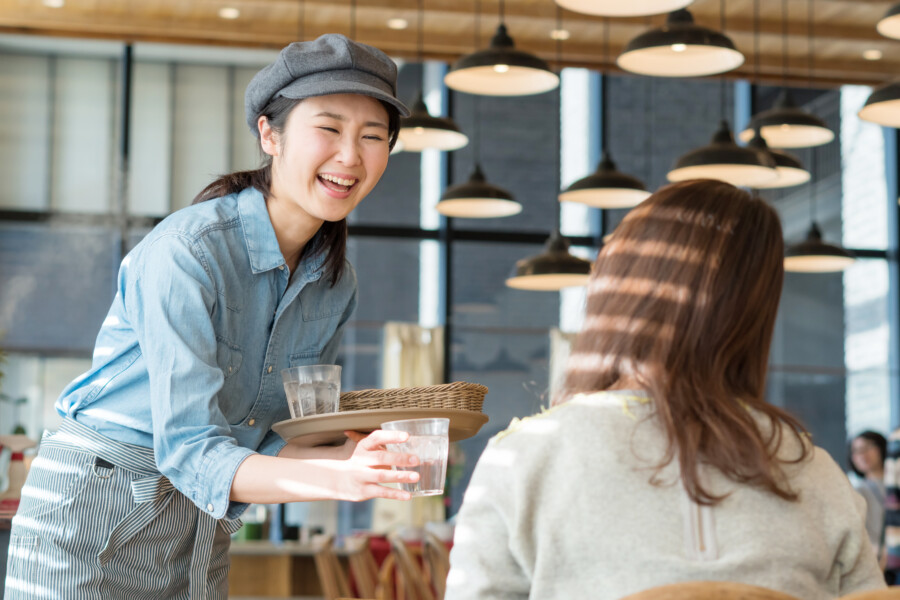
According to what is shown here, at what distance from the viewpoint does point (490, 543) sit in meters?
1.32

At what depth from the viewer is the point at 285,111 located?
70.4 inches

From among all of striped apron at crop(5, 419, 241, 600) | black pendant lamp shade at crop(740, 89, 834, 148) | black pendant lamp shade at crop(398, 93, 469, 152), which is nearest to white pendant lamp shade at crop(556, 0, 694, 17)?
black pendant lamp shade at crop(398, 93, 469, 152)

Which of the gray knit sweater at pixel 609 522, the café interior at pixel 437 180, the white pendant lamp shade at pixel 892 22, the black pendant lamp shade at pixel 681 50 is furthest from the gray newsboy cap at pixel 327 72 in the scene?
the café interior at pixel 437 180

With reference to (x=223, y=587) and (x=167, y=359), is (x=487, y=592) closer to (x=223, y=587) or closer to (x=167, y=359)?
(x=167, y=359)

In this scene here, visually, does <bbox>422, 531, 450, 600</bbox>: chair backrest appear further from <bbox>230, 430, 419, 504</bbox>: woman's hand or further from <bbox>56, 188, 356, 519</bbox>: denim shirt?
<bbox>230, 430, 419, 504</bbox>: woman's hand

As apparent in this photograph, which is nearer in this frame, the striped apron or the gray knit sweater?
the gray knit sweater

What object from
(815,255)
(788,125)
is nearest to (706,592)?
(788,125)

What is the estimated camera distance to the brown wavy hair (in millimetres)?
1332

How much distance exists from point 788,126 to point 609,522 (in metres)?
4.85

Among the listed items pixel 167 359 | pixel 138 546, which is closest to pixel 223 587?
pixel 138 546

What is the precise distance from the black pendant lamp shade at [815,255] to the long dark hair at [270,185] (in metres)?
5.59

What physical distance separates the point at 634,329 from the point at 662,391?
0.09 metres

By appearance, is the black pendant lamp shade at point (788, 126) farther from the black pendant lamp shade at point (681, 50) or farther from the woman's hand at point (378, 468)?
the woman's hand at point (378, 468)

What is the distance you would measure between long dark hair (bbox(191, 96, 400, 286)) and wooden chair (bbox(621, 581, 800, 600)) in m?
0.94
